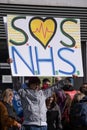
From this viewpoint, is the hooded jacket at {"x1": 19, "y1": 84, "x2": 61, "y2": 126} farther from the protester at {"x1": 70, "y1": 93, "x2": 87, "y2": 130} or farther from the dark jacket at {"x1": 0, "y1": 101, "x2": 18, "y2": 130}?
the protester at {"x1": 70, "y1": 93, "x2": 87, "y2": 130}

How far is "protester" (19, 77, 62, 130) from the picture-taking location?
26.3 ft

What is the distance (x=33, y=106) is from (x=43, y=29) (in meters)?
1.41

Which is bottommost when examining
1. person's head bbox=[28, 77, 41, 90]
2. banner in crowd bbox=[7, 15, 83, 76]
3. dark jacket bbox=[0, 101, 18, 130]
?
dark jacket bbox=[0, 101, 18, 130]

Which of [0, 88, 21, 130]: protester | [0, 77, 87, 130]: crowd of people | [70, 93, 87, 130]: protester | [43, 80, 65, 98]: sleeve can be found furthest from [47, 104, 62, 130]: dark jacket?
[0, 88, 21, 130]: protester

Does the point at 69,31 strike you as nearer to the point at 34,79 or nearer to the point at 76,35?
the point at 76,35

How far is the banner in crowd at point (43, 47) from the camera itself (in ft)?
27.6

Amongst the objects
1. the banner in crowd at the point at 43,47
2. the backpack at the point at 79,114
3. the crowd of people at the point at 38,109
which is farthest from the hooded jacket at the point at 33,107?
the backpack at the point at 79,114

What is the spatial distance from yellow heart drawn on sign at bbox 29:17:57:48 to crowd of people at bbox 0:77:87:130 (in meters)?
0.67

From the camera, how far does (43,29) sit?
8.80 metres

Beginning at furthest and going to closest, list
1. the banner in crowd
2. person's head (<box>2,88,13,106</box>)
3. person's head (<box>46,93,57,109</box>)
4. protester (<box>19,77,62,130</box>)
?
person's head (<box>46,93,57,109</box>) < the banner in crowd < person's head (<box>2,88,13,106</box>) < protester (<box>19,77,62,130</box>)

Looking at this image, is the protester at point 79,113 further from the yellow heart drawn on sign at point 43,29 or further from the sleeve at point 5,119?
the sleeve at point 5,119

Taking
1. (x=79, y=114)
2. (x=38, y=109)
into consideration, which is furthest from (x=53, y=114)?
(x=38, y=109)

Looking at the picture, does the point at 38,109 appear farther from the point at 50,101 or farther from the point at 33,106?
the point at 50,101

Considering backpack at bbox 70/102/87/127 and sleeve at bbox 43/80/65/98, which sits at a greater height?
sleeve at bbox 43/80/65/98
